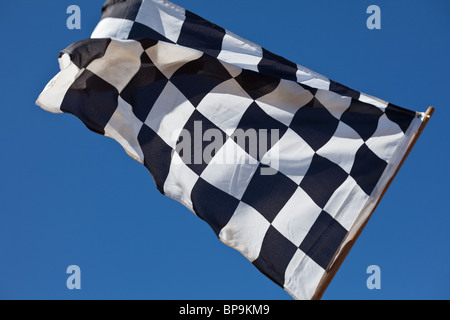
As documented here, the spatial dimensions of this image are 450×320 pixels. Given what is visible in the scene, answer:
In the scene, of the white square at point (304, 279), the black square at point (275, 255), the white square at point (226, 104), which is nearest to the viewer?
the white square at point (304, 279)

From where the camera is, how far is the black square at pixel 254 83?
21.8ft

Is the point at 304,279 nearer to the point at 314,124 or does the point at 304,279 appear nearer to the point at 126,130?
the point at 314,124

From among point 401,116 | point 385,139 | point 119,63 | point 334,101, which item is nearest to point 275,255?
point 385,139

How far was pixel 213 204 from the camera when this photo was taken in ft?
20.4

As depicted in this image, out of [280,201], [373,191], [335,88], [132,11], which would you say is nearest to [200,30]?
[132,11]

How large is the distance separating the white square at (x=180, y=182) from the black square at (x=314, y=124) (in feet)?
3.80

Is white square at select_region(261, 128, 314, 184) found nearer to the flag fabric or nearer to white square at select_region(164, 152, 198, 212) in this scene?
the flag fabric

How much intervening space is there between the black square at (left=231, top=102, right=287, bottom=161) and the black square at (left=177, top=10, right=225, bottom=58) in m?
0.85

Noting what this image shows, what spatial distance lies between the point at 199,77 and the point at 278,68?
2.76 ft

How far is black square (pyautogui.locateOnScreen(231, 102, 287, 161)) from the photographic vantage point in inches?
254

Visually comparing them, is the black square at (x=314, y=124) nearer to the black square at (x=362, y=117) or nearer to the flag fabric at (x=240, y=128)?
the flag fabric at (x=240, y=128)

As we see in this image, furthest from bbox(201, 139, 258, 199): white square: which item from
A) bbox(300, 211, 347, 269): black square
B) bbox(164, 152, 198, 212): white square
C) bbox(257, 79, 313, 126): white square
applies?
bbox(300, 211, 347, 269): black square

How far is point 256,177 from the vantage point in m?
6.32

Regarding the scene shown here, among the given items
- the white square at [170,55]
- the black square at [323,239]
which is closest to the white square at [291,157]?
the black square at [323,239]
